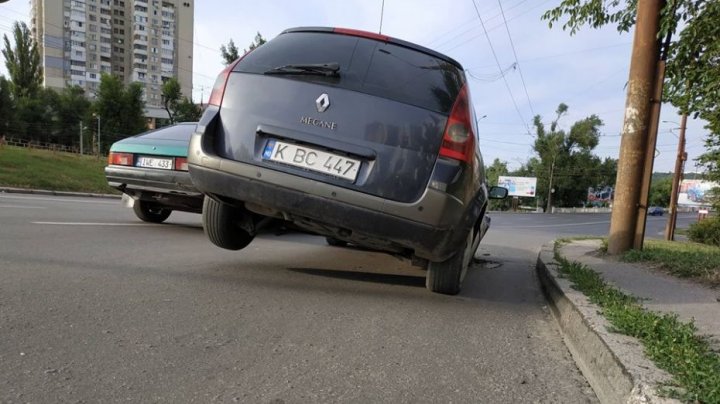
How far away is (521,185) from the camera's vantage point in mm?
74625

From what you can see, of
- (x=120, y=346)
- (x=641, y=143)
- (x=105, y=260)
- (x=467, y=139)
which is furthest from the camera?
(x=641, y=143)

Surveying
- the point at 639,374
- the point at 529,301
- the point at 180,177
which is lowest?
the point at 529,301

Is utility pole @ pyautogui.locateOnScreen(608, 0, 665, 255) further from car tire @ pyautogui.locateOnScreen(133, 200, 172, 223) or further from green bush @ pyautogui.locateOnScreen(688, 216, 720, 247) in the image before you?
green bush @ pyautogui.locateOnScreen(688, 216, 720, 247)

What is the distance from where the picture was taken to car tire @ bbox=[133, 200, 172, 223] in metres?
7.17

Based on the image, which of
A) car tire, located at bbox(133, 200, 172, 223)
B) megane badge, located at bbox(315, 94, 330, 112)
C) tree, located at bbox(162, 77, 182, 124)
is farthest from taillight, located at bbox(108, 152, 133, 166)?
tree, located at bbox(162, 77, 182, 124)

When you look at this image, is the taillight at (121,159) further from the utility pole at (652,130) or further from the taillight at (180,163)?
the utility pole at (652,130)

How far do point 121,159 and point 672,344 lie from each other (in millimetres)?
5924

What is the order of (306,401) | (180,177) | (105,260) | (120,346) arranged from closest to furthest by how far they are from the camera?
1. (306,401)
2. (120,346)
3. (105,260)
4. (180,177)

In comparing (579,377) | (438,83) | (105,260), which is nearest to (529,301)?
(579,377)

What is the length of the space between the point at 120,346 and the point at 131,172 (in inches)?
158

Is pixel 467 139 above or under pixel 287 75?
under

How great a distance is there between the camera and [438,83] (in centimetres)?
337

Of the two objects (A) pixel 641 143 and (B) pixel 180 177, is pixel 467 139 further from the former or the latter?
(A) pixel 641 143

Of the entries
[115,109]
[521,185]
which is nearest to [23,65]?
[115,109]
